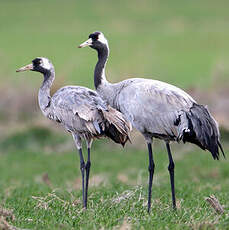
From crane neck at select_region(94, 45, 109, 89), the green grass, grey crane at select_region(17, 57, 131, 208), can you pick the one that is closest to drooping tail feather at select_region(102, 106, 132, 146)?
grey crane at select_region(17, 57, 131, 208)

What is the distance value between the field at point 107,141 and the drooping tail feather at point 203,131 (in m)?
0.72

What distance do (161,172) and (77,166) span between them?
6.59 ft

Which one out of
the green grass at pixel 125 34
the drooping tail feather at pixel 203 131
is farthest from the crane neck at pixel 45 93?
the green grass at pixel 125 34

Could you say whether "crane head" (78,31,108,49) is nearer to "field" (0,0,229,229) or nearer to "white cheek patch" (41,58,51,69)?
"white cheek patch" (41,58,51,69)

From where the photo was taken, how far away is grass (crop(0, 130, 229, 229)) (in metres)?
6.72

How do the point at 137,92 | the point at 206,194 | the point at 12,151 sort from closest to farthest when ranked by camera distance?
the point at 137,92 → the point at 206,194 → the point at 12,151

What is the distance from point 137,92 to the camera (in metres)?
7.99

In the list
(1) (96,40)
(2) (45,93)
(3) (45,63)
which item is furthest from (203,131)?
(3) (45,63)

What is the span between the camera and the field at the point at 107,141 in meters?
7.40

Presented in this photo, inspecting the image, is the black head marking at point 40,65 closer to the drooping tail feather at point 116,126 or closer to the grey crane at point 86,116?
the grey crane at point 86,116

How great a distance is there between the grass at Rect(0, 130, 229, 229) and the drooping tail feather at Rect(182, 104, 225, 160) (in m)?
0.71

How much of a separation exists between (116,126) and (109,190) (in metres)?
1.78

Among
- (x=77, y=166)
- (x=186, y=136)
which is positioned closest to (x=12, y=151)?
(x=77, y=166)

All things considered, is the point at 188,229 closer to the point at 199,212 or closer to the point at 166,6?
the point at 199,212
